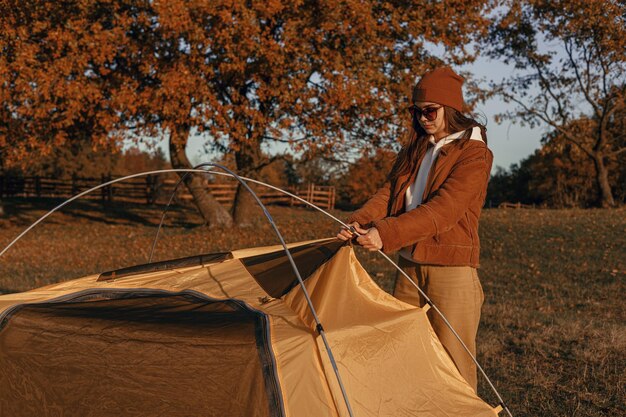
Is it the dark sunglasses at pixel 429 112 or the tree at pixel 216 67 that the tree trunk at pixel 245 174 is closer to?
the tree at pixel 216 67

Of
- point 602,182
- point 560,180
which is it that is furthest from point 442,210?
point 560,180

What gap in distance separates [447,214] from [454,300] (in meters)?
0.55

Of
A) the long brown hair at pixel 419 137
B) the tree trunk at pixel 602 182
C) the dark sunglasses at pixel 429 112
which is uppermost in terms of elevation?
the tree trunk at pixel 602 182

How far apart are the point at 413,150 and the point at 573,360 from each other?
357cm

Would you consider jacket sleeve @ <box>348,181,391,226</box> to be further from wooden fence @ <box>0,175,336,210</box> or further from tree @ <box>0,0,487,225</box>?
wooden fence @ <box>0,175,336,210</box>

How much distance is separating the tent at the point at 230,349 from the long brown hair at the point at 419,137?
0.56 meters

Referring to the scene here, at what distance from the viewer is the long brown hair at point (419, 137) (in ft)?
11.8

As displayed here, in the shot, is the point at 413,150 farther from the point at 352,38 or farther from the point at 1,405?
the point at 352,38

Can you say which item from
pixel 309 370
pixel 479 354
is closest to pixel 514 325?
pixel 479 354

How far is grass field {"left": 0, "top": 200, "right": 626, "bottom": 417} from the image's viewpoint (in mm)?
5684

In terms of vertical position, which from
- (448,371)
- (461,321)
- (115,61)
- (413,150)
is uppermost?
(115,61)

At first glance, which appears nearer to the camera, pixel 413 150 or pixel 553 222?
pixel 413 150

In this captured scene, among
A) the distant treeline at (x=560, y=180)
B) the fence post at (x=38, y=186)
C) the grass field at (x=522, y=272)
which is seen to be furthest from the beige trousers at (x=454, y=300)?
the fence post at (x=38, y=186)

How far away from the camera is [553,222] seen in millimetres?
18109
